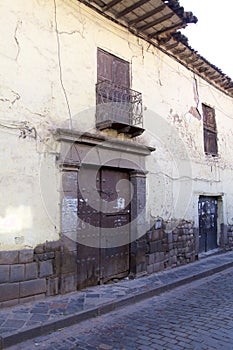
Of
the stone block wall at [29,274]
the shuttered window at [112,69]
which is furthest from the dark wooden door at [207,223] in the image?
the stone block wall at [29,274]

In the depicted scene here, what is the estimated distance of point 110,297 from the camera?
4.76 metres

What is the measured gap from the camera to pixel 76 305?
4336mm

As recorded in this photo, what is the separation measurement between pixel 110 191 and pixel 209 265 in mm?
3361

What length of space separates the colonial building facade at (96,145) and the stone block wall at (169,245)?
0.12 ft

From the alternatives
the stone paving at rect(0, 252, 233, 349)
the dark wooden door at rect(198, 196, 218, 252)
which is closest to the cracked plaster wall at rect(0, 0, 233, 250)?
the stone paving at rect(0, 252, 233, 349)

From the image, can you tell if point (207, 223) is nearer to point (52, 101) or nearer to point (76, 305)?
point (76, 305)

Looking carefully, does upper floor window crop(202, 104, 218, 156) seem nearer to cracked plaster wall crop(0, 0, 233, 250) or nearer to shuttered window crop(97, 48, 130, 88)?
cracked plaster wall crop(0, 0, 233, 250)

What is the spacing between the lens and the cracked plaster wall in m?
4.41

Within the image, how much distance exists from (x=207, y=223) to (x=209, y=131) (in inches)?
108

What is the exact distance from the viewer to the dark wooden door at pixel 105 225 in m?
5.35

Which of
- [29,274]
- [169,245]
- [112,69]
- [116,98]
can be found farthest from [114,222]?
[112,69]

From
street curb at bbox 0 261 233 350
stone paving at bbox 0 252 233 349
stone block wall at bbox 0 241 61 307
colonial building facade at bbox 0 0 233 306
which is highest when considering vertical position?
colonial building facade at bbox 0 0 233 306

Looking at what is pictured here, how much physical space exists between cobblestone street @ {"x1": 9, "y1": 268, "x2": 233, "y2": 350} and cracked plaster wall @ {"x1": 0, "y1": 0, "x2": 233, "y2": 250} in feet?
4.80

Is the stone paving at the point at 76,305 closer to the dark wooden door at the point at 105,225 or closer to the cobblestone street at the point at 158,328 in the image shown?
the cobblestone street at the point at 158,328
